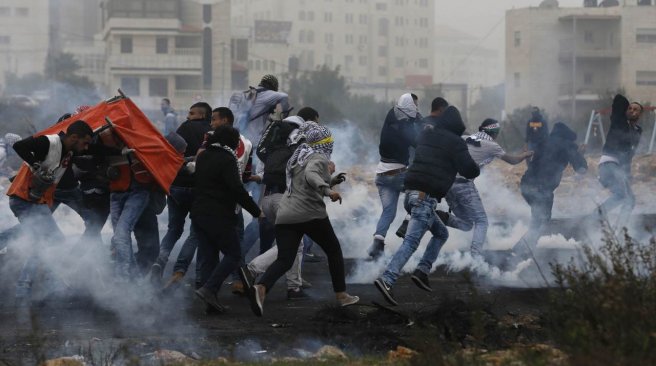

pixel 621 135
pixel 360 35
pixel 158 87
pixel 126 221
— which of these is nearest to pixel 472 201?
pixel 621 135

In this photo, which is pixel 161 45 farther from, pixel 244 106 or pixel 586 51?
pixel 244 106

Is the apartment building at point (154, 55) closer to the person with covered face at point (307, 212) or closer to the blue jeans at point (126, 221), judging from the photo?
the blue jeans at point (126, 221)

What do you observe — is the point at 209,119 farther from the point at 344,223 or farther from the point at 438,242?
the point at 344,223

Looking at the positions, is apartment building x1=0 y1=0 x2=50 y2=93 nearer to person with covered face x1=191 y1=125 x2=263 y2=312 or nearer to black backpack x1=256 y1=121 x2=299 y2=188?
black backpack x1=256 y1=121 x2=299 y2=188

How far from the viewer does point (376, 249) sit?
12.7m

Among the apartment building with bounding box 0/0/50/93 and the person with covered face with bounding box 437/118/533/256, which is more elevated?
the apartment building with bounding box 0/0/50/93

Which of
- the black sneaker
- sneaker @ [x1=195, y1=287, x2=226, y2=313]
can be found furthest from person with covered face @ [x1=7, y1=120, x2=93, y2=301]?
the black sneaker

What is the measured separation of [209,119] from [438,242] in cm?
248

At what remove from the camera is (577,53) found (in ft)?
269

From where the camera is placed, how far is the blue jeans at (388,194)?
12680 millimetres

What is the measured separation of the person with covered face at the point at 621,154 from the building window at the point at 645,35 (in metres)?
69.5

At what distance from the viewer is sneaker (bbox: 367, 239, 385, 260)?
12656mm

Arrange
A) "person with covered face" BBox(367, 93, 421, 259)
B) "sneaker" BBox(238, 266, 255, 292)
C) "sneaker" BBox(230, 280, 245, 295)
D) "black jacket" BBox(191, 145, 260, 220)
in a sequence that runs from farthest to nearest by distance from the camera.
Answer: "person with covered face" BBox(367, 93, 421, 259), "sneaker" BBox(230, 280, 245, 295), "sneaker" BBox(238, 266, 255, 292), "black jacket" BBox(191, 145, 260, 220)

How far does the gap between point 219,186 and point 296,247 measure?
0.79 meters
